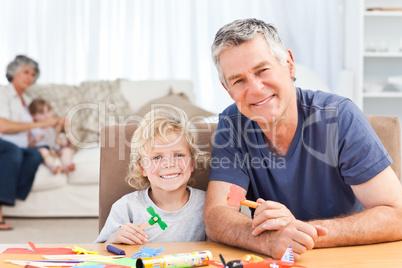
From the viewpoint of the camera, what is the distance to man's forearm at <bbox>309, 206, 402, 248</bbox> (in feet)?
3.78

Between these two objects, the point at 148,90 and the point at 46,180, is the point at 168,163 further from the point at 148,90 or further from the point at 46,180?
the point at 148,90

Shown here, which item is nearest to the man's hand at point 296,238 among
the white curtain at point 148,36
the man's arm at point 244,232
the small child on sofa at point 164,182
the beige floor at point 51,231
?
the man's arm at point 244,232

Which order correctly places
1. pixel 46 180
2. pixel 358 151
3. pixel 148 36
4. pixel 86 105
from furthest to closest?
pixel 148 36, pixel 86 105, pixel 46 180, pixel 358 151

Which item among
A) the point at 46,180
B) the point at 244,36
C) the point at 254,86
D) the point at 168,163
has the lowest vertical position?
the point at 46,180

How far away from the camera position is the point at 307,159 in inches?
58.1

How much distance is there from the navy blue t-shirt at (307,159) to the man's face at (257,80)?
0.27 feet

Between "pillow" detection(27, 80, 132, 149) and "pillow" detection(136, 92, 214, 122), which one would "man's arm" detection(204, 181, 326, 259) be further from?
"pillow" detection(27, 80, 132, 149)

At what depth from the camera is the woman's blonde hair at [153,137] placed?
154 centimetres

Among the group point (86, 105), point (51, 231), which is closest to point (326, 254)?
point (51, 231)

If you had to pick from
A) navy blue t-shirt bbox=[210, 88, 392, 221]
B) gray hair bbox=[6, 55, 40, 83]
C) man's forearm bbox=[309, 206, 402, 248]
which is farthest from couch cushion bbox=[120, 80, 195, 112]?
man's forearm bbox=[309, 206, 402, 248]

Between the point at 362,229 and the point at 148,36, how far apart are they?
3949 mm

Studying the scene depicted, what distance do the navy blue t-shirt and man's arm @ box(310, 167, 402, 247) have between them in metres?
0.07

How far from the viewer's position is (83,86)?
4.18 metres

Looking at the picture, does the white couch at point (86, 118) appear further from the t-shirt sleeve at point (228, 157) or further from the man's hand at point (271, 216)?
the man's hand at point (271, 216)
